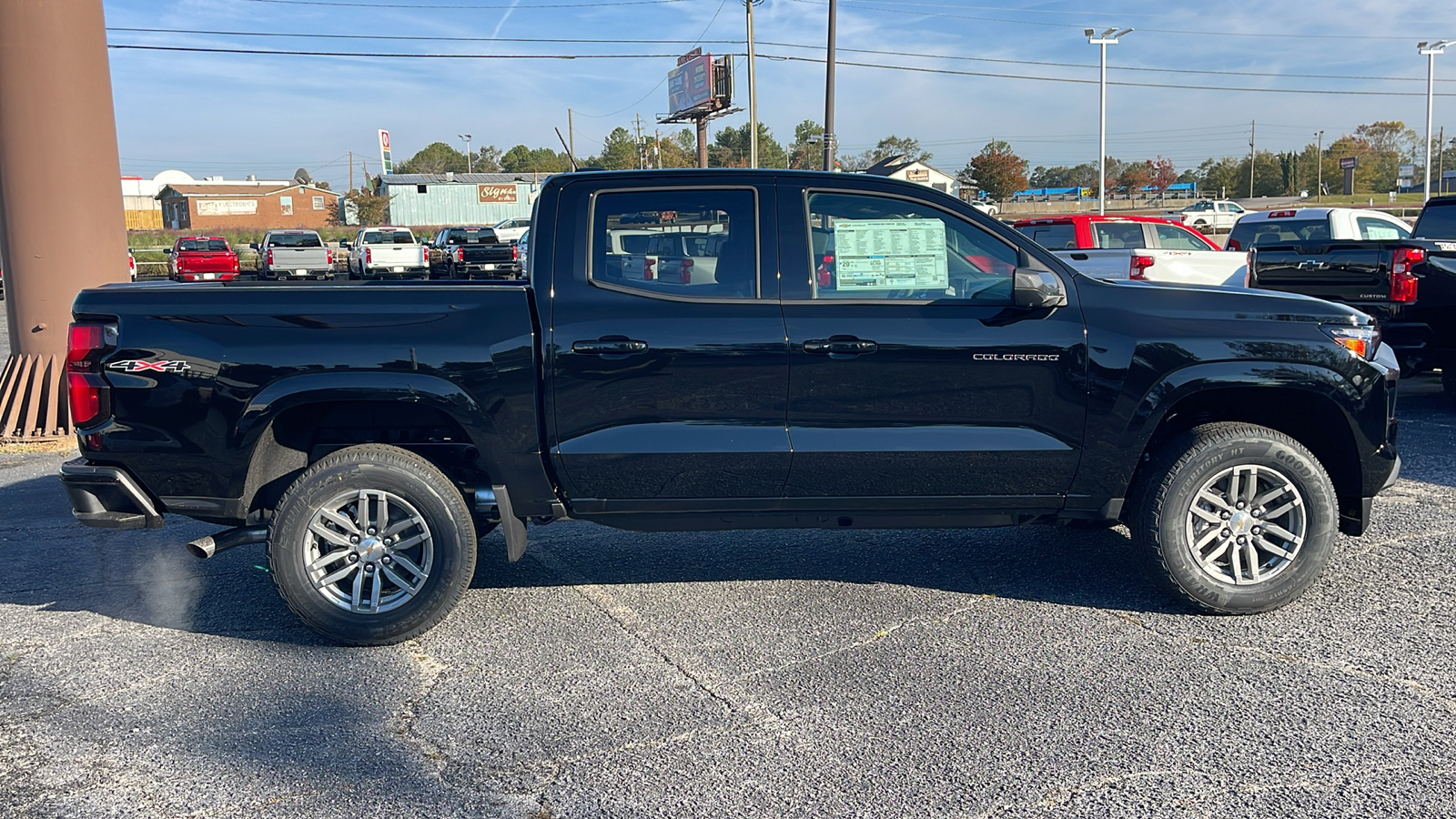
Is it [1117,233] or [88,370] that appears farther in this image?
[1117,233]

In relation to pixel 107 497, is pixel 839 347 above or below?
above

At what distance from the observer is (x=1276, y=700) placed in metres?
3.93

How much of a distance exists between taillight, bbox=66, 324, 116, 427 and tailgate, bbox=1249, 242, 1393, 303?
8.56m

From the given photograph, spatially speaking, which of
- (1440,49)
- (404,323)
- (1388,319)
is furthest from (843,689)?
(1440,49)

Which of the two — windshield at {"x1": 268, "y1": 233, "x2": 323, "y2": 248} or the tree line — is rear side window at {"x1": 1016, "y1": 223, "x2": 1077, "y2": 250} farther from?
the tree line

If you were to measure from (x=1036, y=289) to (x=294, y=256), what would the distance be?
30.8 meters

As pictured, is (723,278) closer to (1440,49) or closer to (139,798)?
(139,798)

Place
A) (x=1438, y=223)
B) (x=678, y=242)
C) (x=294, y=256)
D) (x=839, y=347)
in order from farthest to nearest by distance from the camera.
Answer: (x=294, y=256) < (x=1438, y=223) < (x=678, y=242) < (x=839, y=347)

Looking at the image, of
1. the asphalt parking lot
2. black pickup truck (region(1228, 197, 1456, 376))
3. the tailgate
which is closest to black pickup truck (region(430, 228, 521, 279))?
the tailgate

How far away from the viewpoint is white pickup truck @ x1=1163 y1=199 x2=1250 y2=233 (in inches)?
1790

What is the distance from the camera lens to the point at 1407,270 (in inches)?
359

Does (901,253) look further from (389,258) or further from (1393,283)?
(389,258)

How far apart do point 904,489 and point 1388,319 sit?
672 centimetres

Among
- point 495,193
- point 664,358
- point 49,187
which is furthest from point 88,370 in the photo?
point 495,193
